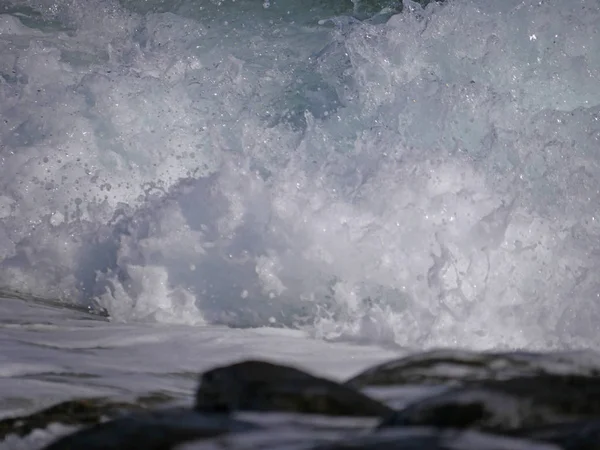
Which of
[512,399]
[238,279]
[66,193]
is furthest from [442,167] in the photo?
[512,399]

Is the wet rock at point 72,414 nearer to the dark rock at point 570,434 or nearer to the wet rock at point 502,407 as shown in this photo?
the wet rock at point 502,407

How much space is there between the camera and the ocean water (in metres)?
4.60

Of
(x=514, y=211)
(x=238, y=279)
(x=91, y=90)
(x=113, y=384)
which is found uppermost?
(x=91, y=90)

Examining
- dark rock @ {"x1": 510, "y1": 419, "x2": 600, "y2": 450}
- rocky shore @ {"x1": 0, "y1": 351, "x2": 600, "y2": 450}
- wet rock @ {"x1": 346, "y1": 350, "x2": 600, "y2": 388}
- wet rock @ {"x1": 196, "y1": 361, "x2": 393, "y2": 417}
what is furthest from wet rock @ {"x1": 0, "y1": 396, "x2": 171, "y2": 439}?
dark rock @ {"x1": 510, "y1": 419, "x2": 600, "y2": 450}

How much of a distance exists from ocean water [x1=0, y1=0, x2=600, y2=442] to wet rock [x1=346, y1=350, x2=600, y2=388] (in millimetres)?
1098

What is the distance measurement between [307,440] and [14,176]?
5.09 m

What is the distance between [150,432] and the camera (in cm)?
193

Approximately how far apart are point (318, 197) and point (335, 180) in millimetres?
202

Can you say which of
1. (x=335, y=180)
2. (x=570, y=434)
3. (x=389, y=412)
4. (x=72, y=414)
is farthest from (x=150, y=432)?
(x=335, y=180)

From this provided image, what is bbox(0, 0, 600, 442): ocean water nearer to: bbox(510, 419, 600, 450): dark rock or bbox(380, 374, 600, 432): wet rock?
bbox(380, 374, 600, 432): wet rock

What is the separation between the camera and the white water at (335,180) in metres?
4.81

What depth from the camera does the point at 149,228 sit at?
546cm

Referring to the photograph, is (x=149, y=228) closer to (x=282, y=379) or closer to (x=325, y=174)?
(x=325, y=174)

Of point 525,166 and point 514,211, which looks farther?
point 525,166
